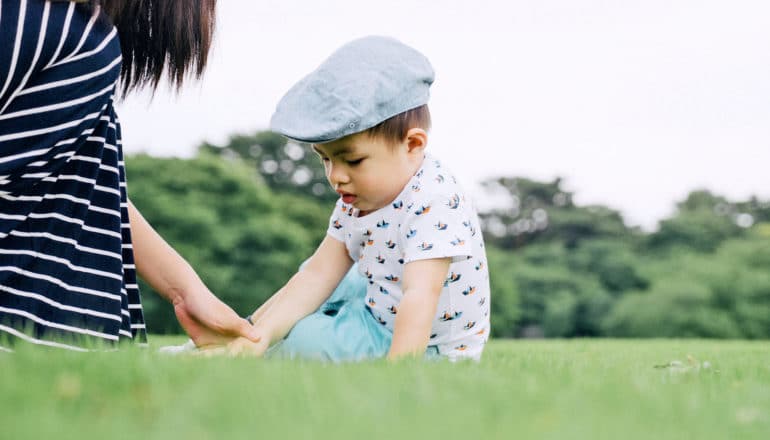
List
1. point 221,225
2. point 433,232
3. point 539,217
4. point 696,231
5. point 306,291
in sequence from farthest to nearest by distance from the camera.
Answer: point 539,217 < point 696,231 < point 221,225 < point 306,291 < point 433,232

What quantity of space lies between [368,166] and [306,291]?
672mm

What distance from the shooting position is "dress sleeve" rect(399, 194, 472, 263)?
281cm

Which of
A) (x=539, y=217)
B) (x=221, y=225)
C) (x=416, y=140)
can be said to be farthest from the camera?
(x=539, y=217)

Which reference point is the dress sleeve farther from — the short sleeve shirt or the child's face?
the child's face

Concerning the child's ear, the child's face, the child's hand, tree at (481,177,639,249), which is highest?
the child's ear

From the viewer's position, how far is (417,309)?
2709 mm

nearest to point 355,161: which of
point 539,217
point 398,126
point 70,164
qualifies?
point 398,126

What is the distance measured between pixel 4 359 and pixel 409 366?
3.28 feet

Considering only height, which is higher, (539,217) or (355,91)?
(355,91)

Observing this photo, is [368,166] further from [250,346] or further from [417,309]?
[250,346]

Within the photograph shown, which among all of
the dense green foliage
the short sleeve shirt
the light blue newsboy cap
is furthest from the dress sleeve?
the dense green foliage

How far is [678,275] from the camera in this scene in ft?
97.0

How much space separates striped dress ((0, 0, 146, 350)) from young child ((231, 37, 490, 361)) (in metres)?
0.62

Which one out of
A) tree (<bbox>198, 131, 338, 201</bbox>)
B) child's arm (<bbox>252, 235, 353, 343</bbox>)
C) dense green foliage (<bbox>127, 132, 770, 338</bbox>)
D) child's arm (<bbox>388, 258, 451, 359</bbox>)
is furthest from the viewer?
tree (<bbox>198, 131, 338, 201</bbox>)
